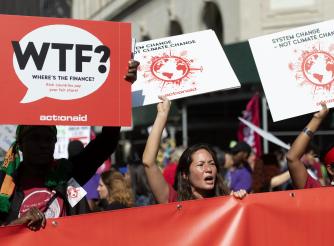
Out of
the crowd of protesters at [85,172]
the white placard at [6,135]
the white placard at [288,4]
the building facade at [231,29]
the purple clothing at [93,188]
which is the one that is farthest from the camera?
the white placard at [288,4]

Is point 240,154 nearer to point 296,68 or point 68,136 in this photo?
point 68,136

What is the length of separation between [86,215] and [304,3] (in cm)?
1812

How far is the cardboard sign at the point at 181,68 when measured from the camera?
523 centimetres

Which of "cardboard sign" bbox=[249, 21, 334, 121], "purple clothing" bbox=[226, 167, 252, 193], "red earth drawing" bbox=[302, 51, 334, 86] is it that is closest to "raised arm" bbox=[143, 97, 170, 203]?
"cardboard sign" bbox=[249, 21, 334, 121]

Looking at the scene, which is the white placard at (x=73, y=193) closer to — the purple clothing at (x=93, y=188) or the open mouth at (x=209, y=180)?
the open mouth at (x=209, y=180)

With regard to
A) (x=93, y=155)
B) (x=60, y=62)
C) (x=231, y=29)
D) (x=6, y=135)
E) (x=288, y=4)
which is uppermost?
(x=288, y=4)

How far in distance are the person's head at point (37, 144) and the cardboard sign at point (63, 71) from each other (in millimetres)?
151

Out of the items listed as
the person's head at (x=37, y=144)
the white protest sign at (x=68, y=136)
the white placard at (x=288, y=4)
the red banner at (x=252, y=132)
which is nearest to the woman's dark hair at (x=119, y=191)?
the person's head at (x=37, y=144)

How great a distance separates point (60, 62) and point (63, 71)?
5cm

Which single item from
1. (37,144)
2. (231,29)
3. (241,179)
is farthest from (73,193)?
(231,29)

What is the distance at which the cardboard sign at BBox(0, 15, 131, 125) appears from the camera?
4.35 m

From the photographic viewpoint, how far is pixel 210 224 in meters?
4.51

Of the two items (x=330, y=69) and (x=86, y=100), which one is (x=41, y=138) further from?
(x=330, y=69)

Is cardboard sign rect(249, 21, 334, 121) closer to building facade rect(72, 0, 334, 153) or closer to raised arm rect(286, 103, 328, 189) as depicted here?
raised arm rect(286, 103, 328, 189)
